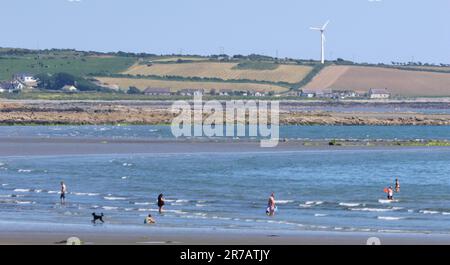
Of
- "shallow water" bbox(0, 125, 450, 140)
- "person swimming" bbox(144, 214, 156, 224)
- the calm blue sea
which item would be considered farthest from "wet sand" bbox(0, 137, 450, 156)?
"person swimming" bbox(144, 214, 156, 224)

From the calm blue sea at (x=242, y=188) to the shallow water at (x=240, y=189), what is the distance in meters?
0.04

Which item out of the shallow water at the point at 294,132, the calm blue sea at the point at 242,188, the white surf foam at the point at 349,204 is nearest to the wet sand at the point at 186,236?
the calm blue sea at the point at 242,188

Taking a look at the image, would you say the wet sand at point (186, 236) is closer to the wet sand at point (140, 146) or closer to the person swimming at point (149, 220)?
the person swimming at point (149, 220)

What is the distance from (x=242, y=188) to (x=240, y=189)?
1.77 ft

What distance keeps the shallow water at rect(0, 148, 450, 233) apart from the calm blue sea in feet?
0.14

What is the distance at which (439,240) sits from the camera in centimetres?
3189

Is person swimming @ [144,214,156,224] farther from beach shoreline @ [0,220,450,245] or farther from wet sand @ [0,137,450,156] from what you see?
wet sand @ [0,137,450,156]

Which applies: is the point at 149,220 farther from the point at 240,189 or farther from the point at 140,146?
the point at 140,146

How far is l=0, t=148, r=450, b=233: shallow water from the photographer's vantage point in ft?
127

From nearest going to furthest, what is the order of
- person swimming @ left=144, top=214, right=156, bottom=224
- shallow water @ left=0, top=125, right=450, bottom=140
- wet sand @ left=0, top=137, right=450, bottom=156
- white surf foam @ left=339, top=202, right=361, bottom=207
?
person swimming @ left=144, top=214, right=156, bottom=224
white surf foam @ left=339, top=202, right=361, bottom=207
wet sand @ left=0, top=137, right=450, bottom=156
shallow water @ left=0, top=125, right=450, bottom=140

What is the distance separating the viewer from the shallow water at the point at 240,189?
→ 38594 mm

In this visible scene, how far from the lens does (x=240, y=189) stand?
51656 millimetres

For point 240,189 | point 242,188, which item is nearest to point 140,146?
point 242,188
